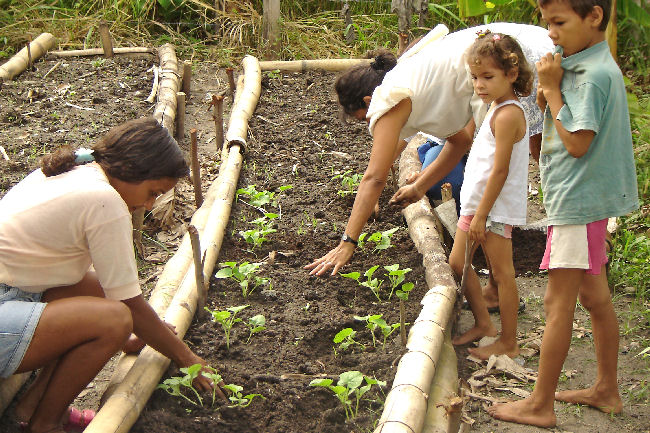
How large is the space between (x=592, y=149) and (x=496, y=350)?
115 cm

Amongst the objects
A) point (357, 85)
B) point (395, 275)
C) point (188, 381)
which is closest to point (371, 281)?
point (395, 275)

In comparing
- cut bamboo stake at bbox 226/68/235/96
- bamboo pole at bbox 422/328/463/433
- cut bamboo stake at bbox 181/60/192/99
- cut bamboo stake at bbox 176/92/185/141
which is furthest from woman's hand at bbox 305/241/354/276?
cut bamboo stake at bbox 181/60/192/99

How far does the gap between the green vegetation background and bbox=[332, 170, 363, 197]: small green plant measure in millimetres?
3167

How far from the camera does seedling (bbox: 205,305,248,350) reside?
11.0 ft

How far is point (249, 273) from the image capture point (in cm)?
387

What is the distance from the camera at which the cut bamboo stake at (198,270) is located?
3416 mm

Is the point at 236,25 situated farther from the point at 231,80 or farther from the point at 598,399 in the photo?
the point at 598,399

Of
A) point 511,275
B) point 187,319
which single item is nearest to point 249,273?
point 187,319

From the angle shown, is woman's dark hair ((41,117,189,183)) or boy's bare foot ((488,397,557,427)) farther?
boy's bare foot ((488,397,557,427))

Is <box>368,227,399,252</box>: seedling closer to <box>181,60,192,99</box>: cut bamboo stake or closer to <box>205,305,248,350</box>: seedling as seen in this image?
<box>205,305,248,350</box>: seedling

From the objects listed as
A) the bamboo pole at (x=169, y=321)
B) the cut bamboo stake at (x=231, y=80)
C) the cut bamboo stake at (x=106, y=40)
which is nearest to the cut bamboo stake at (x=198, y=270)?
the bamboo pole at (x=169, y=321)

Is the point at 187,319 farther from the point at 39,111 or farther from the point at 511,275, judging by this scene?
the point at 39,111

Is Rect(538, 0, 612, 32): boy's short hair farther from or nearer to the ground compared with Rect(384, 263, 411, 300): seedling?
farther from the ground

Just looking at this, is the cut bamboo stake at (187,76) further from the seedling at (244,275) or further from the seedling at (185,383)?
the seedling at (185,383)
